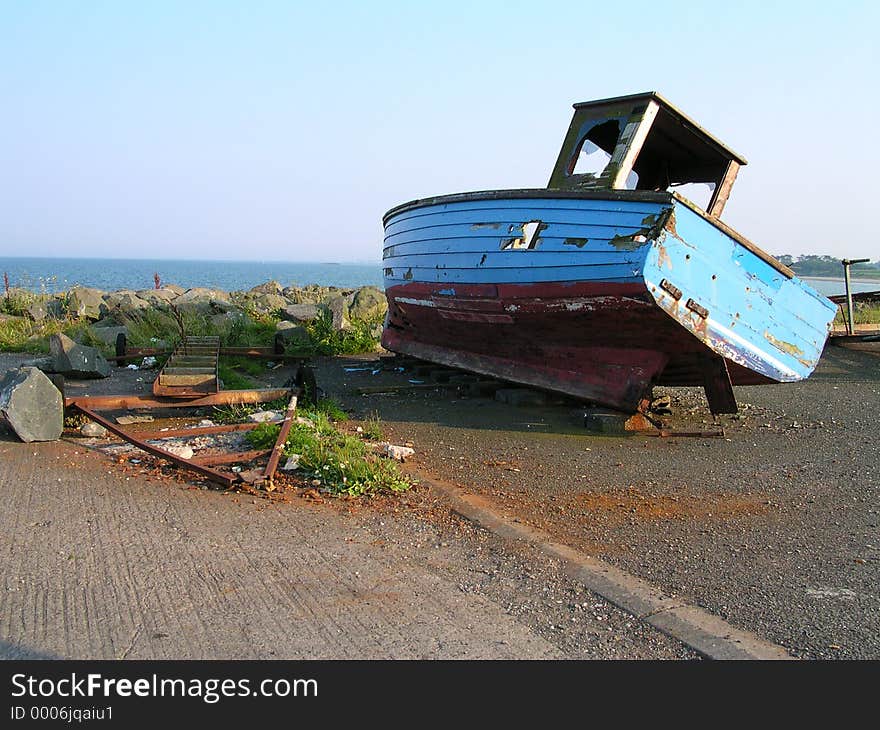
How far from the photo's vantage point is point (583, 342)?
7.97 metres

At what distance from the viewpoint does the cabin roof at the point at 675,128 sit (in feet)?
26.8

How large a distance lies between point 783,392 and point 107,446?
7.60 m

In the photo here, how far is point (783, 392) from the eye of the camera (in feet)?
32.4

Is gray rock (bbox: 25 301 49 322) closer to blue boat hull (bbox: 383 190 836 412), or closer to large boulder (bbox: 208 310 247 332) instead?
large boulder (bbox: 208 310 247 332)

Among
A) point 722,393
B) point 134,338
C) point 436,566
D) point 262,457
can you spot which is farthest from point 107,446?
point 134,338

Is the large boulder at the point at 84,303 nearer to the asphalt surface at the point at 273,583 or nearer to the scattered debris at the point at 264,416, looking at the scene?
the scattered debris at the point at 264,416

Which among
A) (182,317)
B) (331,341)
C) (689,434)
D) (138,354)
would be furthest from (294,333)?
(689,434)

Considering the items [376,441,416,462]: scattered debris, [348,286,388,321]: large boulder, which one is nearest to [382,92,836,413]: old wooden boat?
Result: [376,441,416,462]: scattered debris

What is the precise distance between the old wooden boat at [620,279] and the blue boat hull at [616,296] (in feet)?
0.04

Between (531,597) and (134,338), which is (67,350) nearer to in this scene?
(134,338)

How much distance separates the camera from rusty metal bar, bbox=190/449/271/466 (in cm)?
579

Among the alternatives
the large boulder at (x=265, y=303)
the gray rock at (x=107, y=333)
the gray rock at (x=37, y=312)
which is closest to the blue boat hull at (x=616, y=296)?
the gray rock at (x=107, y=333)

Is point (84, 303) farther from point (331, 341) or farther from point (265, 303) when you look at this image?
point (331, 341)

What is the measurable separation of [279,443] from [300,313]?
9.55 m
